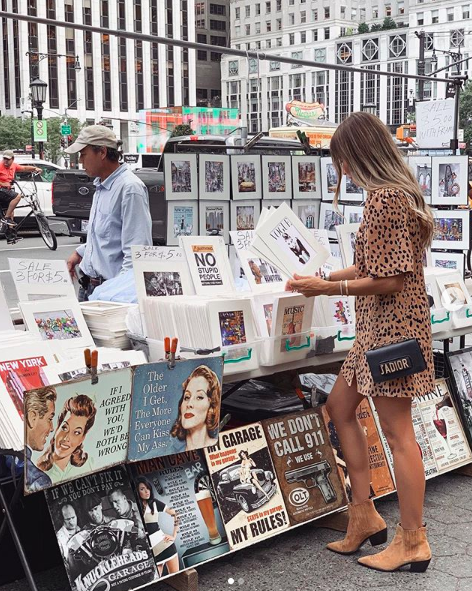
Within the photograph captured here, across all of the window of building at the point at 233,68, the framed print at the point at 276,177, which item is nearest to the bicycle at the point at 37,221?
the framed print at the point at 276,177

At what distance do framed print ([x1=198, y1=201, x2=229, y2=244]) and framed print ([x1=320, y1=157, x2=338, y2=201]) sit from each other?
103cm

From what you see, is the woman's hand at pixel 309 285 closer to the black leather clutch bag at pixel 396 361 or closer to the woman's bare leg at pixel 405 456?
the black leather clutch bag at pixel 396 361

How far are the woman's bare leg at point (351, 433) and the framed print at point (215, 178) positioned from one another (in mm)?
2620

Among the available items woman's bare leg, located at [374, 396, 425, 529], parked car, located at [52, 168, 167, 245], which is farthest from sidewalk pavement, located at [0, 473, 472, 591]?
parked car, located at [52, 168, 167, 245]

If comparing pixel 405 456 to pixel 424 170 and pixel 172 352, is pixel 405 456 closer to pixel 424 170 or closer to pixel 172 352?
pixel 172 352

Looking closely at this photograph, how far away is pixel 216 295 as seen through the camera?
142 inches

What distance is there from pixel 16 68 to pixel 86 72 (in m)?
8.11

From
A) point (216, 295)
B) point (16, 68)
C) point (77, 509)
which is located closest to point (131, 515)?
point (77, 509)

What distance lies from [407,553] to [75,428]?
54.6 inches

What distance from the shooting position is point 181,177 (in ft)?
18.5

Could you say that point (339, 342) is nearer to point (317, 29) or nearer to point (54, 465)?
point (54, 465)

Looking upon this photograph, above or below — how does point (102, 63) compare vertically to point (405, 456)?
above

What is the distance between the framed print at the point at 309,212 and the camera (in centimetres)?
647

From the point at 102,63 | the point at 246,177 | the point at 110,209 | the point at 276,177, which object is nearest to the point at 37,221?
the point at 276,177
